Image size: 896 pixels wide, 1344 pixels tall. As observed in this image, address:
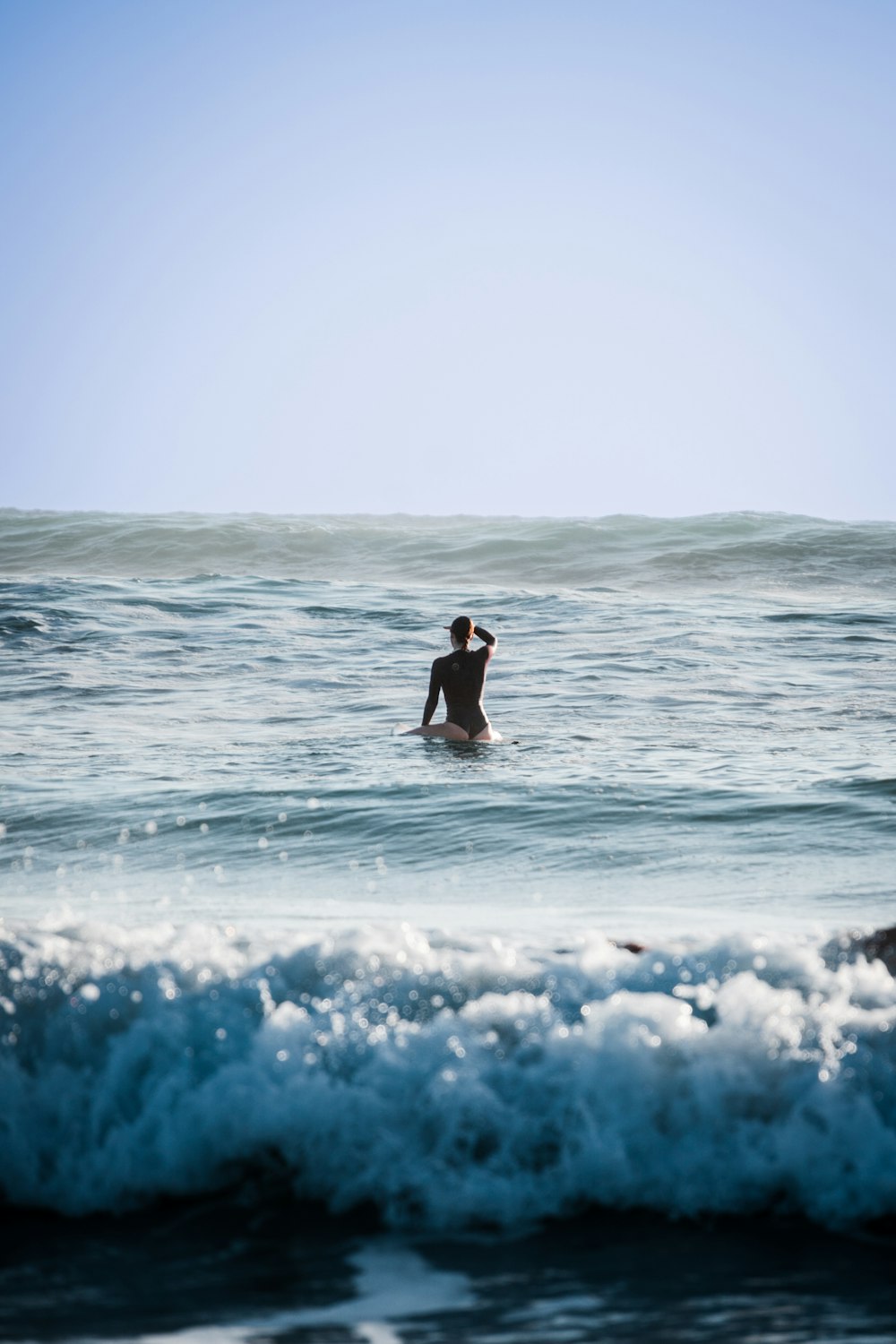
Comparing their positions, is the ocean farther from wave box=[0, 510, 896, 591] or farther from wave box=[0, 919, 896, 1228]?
wave box=[0, 510, 896, 591]

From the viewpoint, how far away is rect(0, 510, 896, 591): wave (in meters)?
24.6

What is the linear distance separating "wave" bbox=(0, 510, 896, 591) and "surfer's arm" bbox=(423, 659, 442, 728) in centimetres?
1196

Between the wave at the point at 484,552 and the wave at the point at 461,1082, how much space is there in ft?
64.3

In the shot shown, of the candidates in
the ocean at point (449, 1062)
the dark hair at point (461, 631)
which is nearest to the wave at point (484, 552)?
the dark hair at point (461, 631)

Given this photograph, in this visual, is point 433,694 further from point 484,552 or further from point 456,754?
point 484,552

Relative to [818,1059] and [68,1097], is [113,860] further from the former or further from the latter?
[818,1059]

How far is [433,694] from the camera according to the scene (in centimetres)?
1155

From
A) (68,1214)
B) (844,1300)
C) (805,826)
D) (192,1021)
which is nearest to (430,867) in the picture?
(805,826)

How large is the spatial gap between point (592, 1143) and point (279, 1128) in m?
0.93

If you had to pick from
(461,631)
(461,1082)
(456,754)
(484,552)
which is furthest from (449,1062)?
(484,552)

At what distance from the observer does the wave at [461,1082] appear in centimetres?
348

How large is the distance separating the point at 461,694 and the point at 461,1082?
315 inches

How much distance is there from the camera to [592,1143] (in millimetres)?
3537

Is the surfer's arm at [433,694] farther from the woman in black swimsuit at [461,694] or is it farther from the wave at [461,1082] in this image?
the wave at [461,1082]
